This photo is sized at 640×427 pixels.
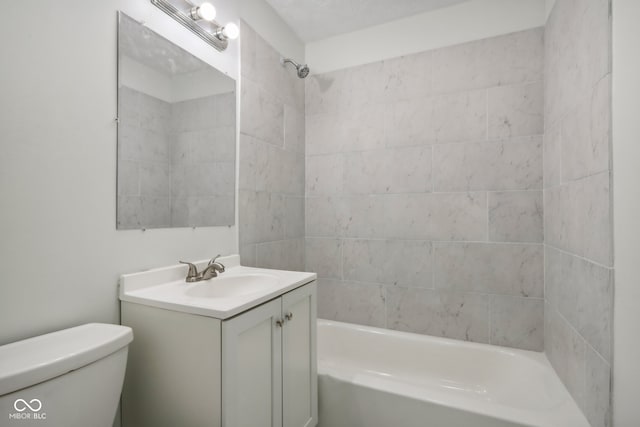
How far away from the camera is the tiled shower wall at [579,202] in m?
1.10

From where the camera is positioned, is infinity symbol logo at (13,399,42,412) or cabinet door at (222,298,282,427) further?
cabinet door at (222,298,282,427)

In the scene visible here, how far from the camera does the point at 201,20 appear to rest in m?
1.53

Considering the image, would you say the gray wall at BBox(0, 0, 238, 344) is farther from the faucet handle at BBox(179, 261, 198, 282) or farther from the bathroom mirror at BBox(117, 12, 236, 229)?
the faucet handle at BBox(179, 261, 198, 282)

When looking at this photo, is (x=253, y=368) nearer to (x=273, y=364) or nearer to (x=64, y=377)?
(x=273, y=364)

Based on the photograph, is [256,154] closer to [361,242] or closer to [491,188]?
[361,242]

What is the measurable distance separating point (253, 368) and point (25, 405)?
594 millimetres

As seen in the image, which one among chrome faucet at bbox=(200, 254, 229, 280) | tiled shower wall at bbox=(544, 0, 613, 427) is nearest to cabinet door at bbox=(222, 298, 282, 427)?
chrome faucet at bbox=(200, 254, 229, 280)

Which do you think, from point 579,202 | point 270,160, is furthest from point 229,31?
point 579,202

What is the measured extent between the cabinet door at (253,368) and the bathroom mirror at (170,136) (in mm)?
628

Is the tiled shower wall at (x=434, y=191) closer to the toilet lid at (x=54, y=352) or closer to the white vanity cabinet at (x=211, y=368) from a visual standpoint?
the white vanity cabinet at (x=211, y=368)

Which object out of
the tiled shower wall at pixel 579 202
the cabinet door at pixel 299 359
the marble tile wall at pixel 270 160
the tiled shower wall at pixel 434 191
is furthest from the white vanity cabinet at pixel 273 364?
the tiled shower wall at pixel 579 202

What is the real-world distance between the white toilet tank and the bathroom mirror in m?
0.44
